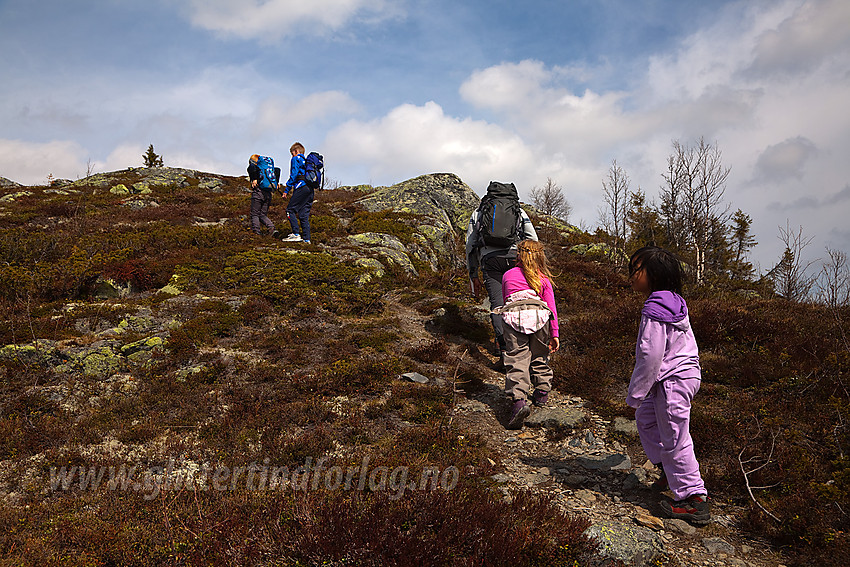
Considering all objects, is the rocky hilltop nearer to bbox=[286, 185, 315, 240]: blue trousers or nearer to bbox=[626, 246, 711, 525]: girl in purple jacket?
bbox=[626, 246, 711, 525]: girl in purple jacket

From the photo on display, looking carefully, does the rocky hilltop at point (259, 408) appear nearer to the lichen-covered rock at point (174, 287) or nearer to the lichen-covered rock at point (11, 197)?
the lichen-covered rock at point (174, 287)

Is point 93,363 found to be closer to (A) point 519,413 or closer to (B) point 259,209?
(A) point 519,413

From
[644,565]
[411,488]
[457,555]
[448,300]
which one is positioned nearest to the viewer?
[457,555]

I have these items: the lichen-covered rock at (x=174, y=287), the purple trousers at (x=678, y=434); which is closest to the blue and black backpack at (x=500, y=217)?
the purple trousers at (x=678, y=434)

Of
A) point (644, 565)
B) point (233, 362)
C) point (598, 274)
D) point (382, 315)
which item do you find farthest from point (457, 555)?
point (598, 274)

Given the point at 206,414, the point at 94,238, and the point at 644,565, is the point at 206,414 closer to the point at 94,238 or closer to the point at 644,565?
the point at 644,565

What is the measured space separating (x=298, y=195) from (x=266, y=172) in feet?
5.86

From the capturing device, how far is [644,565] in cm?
344

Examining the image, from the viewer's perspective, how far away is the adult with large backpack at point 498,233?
25.0ft

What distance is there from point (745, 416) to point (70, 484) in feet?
26.1

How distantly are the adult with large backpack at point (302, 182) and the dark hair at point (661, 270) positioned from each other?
1117 cm

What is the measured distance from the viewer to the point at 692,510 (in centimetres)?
407

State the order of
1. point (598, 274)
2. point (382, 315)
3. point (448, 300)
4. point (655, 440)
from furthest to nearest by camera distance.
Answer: point (598, 274) → point (448, 300) → point (382, 315) → point (655, 440)

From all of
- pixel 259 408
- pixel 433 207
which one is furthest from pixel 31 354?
pixel 433 207
